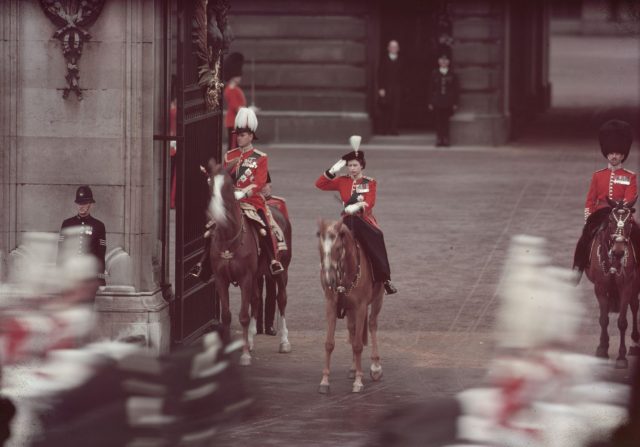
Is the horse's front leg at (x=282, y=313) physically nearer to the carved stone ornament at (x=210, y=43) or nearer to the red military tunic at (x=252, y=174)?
the red military tunic at (x=252, y=174)

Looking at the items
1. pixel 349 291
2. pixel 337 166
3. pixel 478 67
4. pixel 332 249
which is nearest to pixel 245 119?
pixel 337 166

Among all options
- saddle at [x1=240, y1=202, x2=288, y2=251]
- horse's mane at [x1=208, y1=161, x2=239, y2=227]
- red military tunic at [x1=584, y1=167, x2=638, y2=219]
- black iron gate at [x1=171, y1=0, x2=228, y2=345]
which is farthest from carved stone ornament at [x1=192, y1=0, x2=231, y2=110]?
red military tunic at [x1=584, y1=167, x2=638, y2=219]

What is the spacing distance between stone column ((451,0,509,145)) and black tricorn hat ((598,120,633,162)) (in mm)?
18394

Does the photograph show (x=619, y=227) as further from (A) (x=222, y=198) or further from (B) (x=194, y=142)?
(B) (x=194, y=142)

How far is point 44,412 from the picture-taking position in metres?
10.0

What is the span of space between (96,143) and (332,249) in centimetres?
287

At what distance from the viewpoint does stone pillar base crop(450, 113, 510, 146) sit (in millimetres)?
35938

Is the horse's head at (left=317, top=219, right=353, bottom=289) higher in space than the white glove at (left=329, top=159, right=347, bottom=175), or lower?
lower

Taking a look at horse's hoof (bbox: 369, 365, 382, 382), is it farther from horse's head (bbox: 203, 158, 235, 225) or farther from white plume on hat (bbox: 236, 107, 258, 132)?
white plume on hat (bbox: 236, 107, 258, 132)

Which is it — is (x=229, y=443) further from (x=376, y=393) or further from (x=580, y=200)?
(x=580, y=200)

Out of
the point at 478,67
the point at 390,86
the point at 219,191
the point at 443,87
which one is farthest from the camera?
the point at 390,86

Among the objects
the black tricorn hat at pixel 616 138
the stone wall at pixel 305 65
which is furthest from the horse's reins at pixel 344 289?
the stone wall at pixel 305 65

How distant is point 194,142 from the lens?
16.7 m

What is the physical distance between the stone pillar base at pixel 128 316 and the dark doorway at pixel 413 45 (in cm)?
2175
